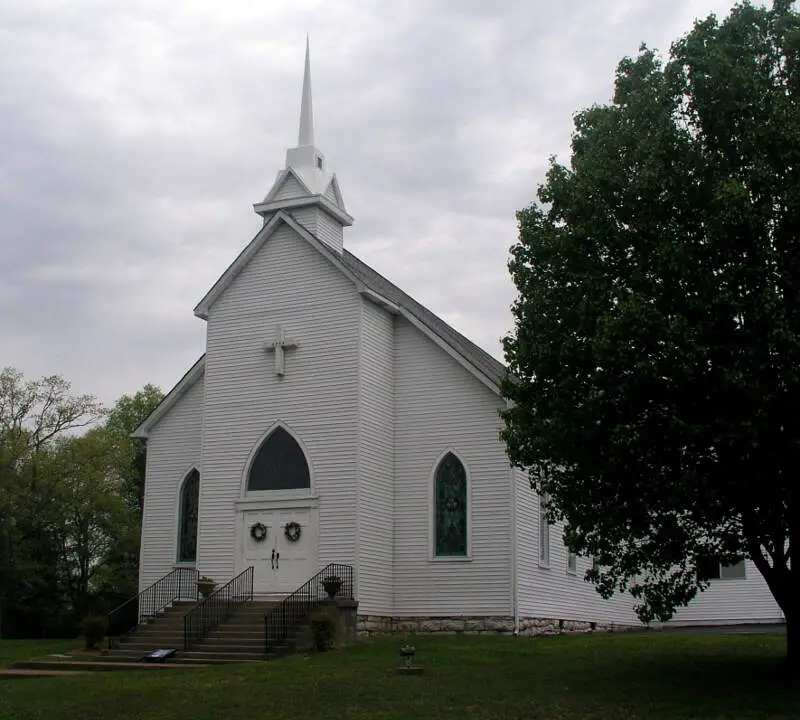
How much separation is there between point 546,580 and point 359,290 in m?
8.58

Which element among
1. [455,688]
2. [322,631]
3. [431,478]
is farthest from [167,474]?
[455,688]

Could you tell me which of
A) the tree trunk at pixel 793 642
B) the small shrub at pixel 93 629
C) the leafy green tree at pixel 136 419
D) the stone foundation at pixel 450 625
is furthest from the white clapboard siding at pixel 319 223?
the leafy green tree at pixel 136 419

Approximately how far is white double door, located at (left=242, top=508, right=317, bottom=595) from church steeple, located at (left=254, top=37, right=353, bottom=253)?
23.9 feet

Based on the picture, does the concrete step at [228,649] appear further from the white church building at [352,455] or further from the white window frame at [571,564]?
the white window frame at [571,564]

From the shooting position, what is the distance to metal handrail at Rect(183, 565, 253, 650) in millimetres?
22875

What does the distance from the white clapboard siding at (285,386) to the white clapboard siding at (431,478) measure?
1.81m

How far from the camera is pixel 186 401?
29.9 metres

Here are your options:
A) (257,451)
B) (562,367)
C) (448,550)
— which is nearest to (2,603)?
(257,451)

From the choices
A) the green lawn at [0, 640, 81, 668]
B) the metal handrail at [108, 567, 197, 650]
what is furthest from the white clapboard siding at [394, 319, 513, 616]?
the green lawn at [0, 640, 81, 668]

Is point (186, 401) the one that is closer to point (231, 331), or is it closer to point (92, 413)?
point (231, 331)

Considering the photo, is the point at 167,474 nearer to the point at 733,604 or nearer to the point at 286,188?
the point at 286,188

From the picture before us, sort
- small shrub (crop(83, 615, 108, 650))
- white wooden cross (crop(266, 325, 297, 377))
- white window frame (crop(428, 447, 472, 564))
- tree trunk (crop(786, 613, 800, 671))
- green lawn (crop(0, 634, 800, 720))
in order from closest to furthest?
green lawn (crop(0, 634, 800, 720)) → tree trunk (crop(786, 613, 800, 671)) → small shrub (crop(83, 615, 108, 650)) → white window frame (crop(428, 447, 472, 564)) → white wooden cross (crop(266, 325, 297, 377))

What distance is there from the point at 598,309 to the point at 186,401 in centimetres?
1659

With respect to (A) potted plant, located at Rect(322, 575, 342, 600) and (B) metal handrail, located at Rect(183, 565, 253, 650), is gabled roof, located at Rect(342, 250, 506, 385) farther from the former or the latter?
(B) metal handrail, located at Rect(183, 565, 253, 650)
